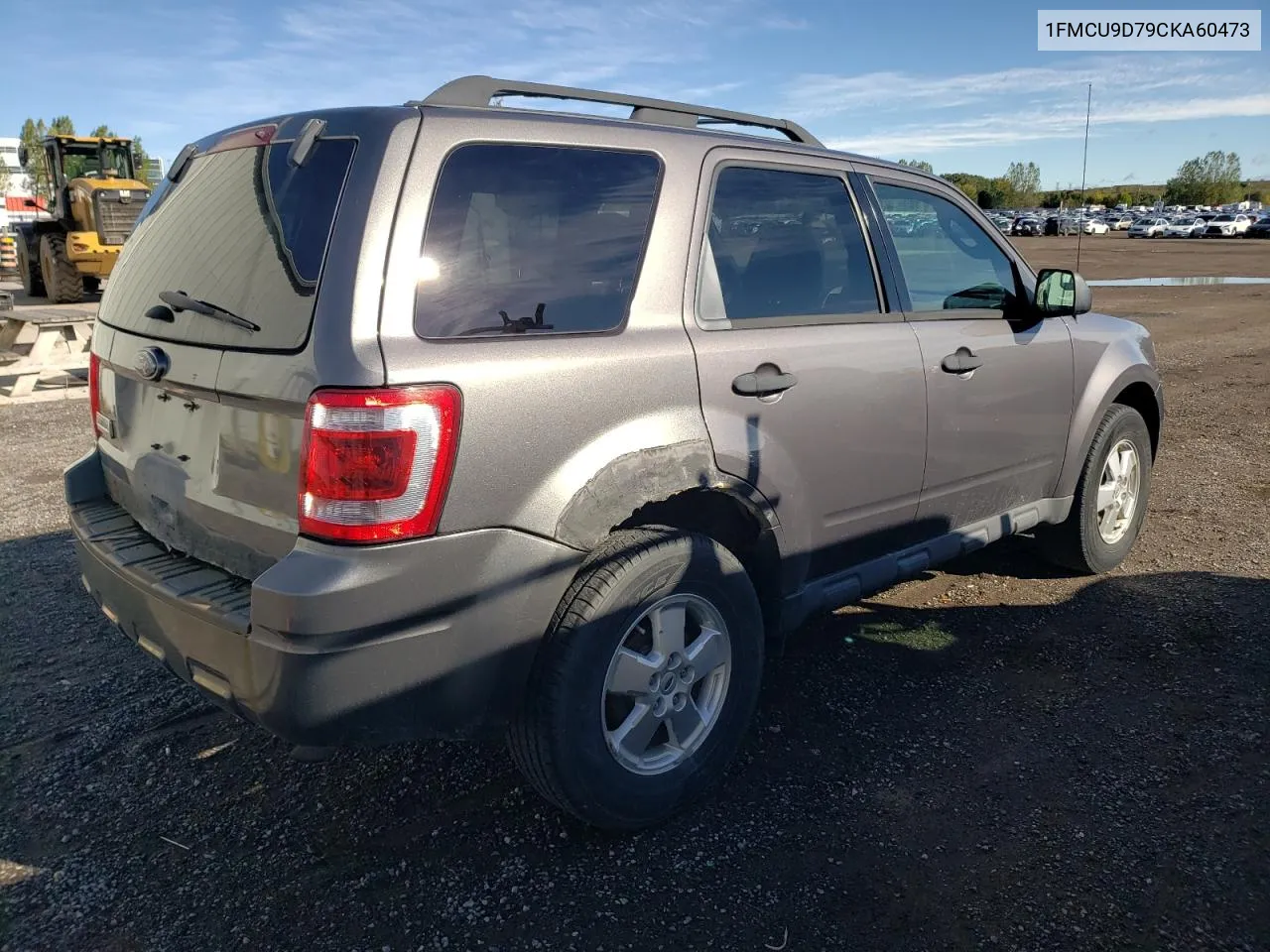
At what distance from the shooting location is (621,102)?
3.04m

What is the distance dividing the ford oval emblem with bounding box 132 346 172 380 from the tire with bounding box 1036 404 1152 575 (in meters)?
3.81

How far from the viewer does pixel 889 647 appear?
13.1 feet

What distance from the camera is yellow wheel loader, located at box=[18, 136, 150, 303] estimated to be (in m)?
19.1

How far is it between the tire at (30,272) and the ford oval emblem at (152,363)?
2306 cm

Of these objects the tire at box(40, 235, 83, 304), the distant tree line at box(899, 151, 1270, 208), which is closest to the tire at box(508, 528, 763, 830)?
the tire at box(40, 235, 83, 304)

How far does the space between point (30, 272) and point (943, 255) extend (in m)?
24.7

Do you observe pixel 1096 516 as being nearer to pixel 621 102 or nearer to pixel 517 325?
pixel 621 102

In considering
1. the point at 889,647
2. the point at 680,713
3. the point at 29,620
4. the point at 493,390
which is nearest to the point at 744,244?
the point at 493,390

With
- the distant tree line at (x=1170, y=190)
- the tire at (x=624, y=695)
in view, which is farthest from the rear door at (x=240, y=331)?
A: the distant tree line at (x=1170, y=190)

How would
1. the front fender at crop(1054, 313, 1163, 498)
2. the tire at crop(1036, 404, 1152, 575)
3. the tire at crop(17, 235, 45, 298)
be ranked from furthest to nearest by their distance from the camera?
the tire at crop(17, 235, 45, 298), the tire at crop(1036, 404, 1152, 575), the front fender at crop(1054, 313, 1163, 498)

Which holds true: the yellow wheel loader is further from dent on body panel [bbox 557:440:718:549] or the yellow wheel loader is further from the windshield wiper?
dent on body panel [bbox 557:440:718:549]

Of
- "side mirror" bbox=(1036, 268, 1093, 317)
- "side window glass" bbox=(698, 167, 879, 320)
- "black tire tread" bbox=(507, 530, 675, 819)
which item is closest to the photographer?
"black tire tread" bbox=(507, 530, 675, 819)

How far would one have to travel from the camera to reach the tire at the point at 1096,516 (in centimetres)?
448

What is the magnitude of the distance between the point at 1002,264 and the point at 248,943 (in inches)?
144
